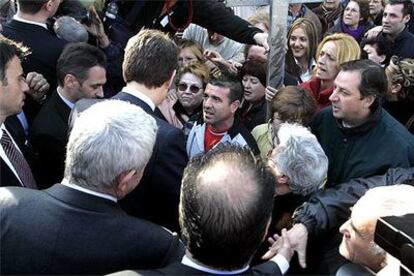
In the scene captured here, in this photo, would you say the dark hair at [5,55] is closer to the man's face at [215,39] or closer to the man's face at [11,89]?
the man's face at [11,89]

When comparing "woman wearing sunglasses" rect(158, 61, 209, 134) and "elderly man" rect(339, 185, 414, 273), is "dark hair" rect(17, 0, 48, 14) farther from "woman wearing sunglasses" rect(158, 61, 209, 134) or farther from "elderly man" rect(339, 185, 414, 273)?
"elderly man" rect(339, 185, 414, 273)

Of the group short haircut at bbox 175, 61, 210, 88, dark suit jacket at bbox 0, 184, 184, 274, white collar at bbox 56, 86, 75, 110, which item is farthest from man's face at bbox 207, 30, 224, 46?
dark suit jacket at bbox 0, 184, 184, 274

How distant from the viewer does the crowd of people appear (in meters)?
1.50

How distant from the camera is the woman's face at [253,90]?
4008 mm

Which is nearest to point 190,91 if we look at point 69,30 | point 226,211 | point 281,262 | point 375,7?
point 69,30

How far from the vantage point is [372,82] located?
3070 mm

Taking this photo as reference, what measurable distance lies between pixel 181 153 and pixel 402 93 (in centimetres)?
196

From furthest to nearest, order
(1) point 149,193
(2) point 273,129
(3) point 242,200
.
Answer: (2) point 273,129, (1) point 149,193, (3) point 242,200

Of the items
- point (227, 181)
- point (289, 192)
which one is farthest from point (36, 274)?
point (289, 192)

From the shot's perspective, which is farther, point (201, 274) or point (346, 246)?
point (346, 246)

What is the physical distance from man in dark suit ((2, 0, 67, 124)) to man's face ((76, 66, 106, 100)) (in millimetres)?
290

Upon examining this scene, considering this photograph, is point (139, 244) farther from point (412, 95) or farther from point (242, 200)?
point (412, 95)

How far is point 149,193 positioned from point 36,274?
0.68 m

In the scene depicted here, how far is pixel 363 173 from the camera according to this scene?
9.41 ft
